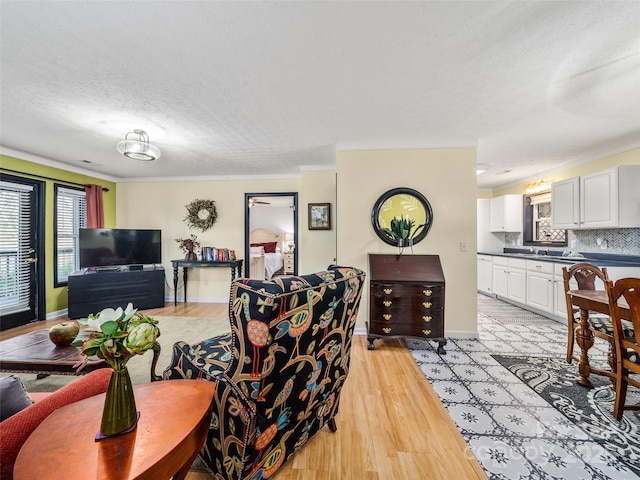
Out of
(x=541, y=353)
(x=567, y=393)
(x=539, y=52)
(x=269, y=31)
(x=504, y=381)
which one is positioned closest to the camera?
(x=269, y=31)

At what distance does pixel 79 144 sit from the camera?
3207 mm

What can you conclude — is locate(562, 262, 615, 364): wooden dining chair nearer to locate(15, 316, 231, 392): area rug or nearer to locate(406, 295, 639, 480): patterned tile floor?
locate(406, 295, 639, 480): patterned tile floor

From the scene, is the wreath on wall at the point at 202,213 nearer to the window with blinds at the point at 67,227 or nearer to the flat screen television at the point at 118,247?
the flat screen television at the point at 118,247

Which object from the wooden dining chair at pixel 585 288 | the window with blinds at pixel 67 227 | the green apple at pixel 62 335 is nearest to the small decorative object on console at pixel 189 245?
the window with blinds at pixel 67 227

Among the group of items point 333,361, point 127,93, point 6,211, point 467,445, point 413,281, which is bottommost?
point 467,445

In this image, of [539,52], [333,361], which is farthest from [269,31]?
[333,361]

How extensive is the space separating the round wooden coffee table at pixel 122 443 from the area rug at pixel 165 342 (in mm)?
1544

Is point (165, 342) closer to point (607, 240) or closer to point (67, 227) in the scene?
point (67, 227)

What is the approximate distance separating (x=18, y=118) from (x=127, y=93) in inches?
56.9

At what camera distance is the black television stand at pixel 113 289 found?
3.81 metres

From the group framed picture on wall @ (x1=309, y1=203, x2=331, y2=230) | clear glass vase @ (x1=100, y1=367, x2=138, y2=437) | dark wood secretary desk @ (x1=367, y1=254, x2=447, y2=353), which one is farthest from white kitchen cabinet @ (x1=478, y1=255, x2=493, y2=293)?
clear glass vase @ (x1=100, y1=367, x2=138, y2=437)

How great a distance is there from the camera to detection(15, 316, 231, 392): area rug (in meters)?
2.14

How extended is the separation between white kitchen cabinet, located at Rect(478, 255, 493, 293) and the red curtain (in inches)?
280

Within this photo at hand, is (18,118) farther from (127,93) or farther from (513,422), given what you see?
(513,422)
